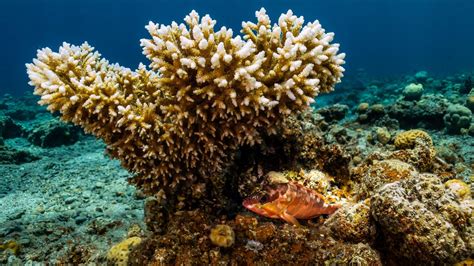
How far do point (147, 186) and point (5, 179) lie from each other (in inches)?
234

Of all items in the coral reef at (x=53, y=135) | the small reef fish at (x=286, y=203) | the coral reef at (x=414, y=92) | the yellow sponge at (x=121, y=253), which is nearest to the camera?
the small reef fish at (x=286, y=203)

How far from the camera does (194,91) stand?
2.92 m

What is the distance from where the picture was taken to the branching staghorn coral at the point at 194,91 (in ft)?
9.73

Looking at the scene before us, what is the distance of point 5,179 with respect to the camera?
7734mm

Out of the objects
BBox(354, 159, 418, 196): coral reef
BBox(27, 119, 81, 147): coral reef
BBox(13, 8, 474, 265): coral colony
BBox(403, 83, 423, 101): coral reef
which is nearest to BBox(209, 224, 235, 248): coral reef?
BBox(13, 8, 474, 265): coral colony

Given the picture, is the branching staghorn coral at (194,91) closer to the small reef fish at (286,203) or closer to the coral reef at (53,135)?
the small reef fish at (286,203)

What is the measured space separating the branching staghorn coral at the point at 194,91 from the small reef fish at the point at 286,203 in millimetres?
578

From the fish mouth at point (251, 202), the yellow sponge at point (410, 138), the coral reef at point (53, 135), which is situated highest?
the coral reef at point (53, 135)

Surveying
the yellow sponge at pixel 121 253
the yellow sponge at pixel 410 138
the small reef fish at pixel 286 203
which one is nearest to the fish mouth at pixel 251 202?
the small reef fish at pixel 286 203

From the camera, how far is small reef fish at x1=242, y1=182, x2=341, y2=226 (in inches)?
125

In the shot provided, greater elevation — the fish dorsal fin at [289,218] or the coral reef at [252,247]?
the fish dorsal fin at [289,218]

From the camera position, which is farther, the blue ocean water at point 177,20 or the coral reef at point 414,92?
the blue ocean water at point 177,20

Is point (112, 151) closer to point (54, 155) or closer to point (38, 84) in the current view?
point (38, 84)

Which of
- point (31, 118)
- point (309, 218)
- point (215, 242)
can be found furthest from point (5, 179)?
point (31, 118)
